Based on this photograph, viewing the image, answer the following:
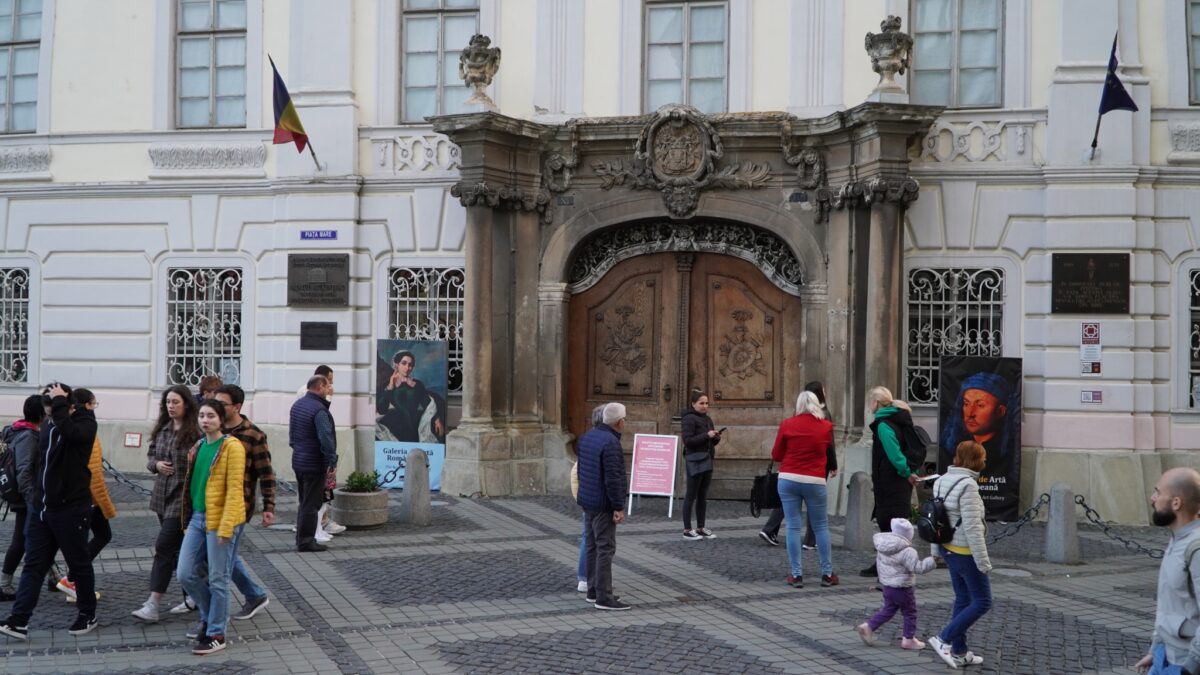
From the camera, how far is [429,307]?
54.9 ft

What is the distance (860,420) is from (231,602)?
835cm

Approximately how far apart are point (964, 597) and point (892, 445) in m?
2.95

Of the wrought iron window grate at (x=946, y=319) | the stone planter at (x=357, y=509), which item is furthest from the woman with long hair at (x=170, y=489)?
the wrought iron window grate at (x=946, y=319)

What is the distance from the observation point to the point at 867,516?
11.8 m

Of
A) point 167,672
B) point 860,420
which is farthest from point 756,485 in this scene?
point 167,672

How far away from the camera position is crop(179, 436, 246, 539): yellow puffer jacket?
7.77 metres

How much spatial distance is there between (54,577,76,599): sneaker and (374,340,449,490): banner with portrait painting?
6.97 metres

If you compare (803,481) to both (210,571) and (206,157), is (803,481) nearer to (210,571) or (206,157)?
(210,571)

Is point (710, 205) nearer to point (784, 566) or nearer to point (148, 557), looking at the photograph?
point (784, 566)

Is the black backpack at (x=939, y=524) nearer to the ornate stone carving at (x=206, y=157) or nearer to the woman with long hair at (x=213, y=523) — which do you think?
the woman with long hair at (x=213, y=523)

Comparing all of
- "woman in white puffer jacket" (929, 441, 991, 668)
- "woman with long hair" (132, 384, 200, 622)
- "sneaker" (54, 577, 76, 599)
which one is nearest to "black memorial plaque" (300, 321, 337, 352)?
"sneaker" (54, 577, 76, 599)

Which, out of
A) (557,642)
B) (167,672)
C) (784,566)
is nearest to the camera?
(167,672)

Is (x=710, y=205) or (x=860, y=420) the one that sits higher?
(x=710, y=205)

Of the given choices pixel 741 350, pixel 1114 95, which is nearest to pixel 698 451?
pixel 741 350
